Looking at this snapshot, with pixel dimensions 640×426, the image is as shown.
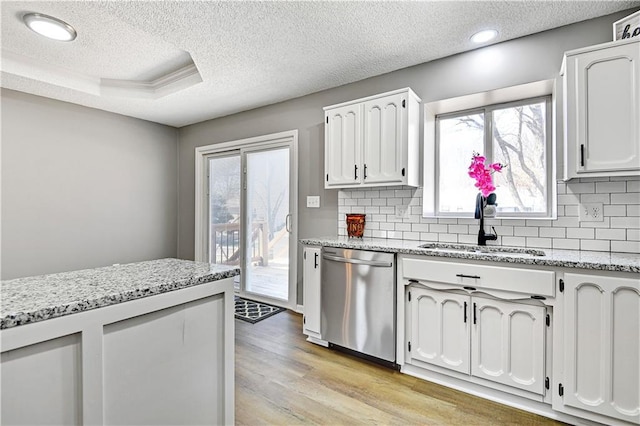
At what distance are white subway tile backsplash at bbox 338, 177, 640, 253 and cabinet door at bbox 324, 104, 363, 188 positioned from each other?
0.37 m

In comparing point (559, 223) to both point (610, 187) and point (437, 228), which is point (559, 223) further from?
point (437, 228)

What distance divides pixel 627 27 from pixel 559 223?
1267mm

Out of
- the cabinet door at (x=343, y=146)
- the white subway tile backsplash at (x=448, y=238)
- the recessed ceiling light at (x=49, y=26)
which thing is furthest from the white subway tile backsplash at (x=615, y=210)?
the recessed ceiling light at (x=49, y=26)

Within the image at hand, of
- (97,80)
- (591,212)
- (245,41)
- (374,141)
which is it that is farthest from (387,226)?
(97,80)

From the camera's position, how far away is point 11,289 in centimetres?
90

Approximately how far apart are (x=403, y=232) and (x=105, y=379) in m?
2.44

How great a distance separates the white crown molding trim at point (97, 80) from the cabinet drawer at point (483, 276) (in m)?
2.76

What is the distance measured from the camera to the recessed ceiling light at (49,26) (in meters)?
2.25

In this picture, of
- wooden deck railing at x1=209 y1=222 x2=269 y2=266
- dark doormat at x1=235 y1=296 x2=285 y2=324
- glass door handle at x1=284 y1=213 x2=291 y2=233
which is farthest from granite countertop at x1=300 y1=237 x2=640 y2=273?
wooden deck railing at x1=209 y1=222 x2=269 y2=266

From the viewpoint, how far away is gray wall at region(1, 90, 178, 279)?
10.8ft

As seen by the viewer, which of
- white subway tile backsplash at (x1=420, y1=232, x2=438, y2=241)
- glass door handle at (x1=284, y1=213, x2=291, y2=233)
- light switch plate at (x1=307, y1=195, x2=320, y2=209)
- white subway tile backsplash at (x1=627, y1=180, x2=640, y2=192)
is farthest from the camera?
glass door handle at (x1=284, y1=213, x2=291, y2=233)

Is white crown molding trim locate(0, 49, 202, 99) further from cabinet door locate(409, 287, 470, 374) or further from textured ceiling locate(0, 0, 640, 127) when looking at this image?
cabinet door locate(409, 287, 470, 374)

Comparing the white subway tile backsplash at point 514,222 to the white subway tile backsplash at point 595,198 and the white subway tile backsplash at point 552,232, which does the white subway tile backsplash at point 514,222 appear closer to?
the white subway tile backsplash at point 552,232

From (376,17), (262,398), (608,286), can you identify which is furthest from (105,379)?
(376,17)
